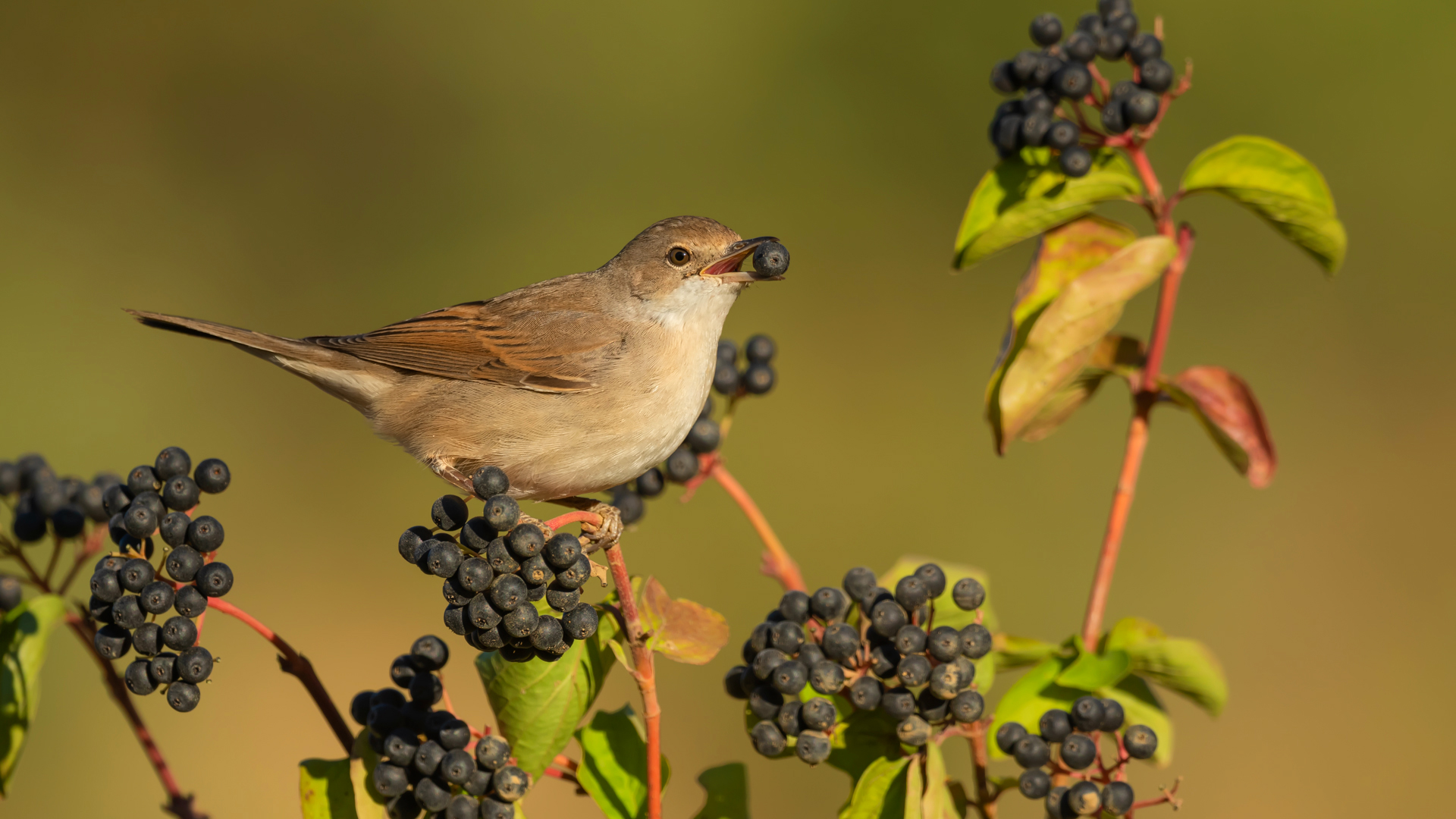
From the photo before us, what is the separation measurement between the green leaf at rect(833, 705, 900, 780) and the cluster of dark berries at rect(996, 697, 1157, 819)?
249 millimetres

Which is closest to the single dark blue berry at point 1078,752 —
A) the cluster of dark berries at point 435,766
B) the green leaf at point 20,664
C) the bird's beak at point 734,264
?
the cluster of dark berries at point 435,766

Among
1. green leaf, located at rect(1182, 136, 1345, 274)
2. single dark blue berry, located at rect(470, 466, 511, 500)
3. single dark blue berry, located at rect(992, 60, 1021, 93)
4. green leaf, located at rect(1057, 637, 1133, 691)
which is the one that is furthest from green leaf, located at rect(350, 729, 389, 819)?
green leaf, located at rect(1182, 136, 1345, 274)

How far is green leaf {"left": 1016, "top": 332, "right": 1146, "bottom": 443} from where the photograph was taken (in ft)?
8.98

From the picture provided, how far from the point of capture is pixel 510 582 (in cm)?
206

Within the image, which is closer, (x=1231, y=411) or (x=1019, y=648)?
(x=1019, y=648)

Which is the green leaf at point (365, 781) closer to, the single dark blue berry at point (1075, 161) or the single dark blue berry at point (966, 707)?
the single dark blue berry at point (966, 707)

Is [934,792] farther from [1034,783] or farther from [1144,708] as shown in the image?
[1144,708]

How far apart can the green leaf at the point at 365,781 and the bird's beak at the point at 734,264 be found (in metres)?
1.81

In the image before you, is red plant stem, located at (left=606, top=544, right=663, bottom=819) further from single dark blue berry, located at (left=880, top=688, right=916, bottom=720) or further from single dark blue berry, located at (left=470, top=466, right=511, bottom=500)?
single dark blue berry, located at (left=880, top=688, right=916, bottom=720)

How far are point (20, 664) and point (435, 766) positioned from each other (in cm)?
103

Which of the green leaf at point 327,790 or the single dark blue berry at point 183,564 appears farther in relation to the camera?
the green leaf at point 327,790

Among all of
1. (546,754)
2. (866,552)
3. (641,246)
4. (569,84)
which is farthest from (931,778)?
(569,84)

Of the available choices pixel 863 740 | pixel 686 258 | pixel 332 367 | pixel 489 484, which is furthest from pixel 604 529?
pixel 332 367

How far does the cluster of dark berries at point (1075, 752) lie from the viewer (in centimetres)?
210
